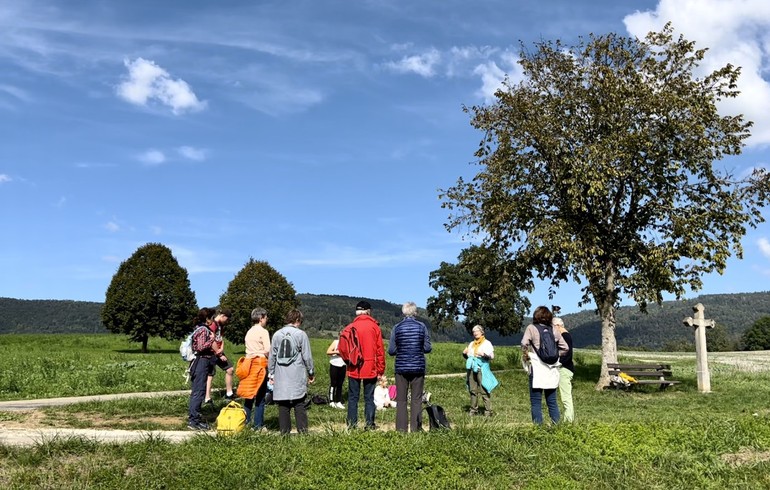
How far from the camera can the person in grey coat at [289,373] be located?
32.7ft

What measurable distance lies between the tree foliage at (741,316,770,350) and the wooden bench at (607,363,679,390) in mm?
84072

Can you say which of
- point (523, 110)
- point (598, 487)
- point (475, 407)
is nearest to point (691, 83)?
point (523, 110)

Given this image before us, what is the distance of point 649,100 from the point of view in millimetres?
21953

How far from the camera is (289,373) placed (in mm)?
10039

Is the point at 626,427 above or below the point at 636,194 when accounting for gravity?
below

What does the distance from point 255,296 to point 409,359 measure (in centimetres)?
4212

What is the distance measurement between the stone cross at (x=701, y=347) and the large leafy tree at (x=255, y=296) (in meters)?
32.7

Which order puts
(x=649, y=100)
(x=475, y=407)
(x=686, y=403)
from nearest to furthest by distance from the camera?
1. (x=475, y=407)
2. (x=686, y=403)
3. (x=649, y=100)

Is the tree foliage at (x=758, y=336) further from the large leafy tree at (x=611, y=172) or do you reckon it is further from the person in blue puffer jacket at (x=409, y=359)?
the person in blue puffer jacket at (x=409, y=359)

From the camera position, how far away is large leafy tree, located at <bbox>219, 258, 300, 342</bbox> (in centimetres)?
5019

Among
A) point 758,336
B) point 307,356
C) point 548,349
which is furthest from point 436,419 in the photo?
point 758,336

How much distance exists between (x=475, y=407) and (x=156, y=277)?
40.2 metres

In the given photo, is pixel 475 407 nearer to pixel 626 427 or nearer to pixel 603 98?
pixel 626 427

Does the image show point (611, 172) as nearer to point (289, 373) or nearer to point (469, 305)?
point (289, 373)
